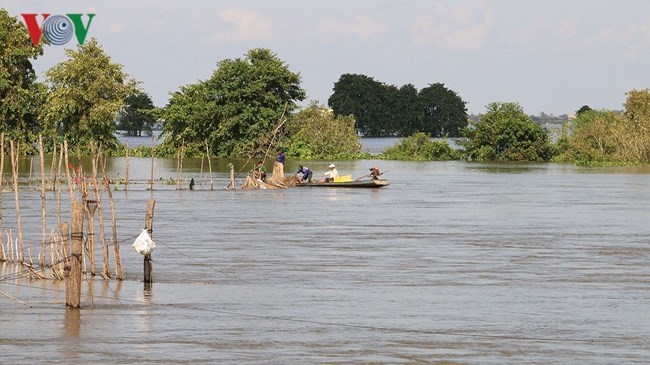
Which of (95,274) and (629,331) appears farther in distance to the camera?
(95,274)

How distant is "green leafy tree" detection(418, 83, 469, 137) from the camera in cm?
14525

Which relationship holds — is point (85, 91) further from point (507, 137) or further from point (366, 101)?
point (366, 101)

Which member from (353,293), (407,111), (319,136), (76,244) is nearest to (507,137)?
(319,136)

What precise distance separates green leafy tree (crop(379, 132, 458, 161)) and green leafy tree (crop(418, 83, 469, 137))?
55176 millimetres

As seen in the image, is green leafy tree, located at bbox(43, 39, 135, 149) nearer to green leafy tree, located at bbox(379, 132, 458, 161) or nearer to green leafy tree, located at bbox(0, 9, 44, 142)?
green leafy tree, located at bbox(0, 9, 44, 142)

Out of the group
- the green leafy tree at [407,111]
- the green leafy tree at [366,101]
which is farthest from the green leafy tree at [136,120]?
the green leafy tree at [407,111]

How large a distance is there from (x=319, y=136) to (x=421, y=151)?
8393 mm

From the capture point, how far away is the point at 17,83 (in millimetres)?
69312

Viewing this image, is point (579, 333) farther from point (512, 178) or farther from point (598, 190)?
point (512, 178)

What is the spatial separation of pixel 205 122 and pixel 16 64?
13.8m

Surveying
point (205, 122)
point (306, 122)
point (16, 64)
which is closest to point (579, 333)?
point (16, 64)

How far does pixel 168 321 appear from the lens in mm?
14062

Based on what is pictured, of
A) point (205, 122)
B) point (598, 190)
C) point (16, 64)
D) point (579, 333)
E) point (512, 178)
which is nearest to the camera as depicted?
point (579, 333)

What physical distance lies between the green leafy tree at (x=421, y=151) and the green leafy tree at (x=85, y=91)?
24091 mm
